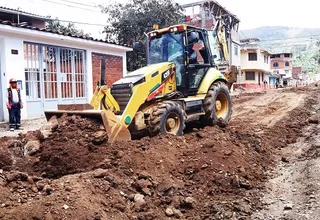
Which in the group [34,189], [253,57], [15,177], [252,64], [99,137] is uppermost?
[253,57]

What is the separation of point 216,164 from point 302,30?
181 m

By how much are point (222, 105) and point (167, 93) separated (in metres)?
2.10

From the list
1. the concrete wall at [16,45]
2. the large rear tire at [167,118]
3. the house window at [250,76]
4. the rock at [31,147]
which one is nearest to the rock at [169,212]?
the large rear tire at [167,118]

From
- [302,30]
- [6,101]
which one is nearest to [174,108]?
[6,101]

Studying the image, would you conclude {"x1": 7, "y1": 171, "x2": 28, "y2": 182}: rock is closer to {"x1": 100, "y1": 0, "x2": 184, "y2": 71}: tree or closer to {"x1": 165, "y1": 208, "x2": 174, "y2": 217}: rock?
{"x1": 165, "y1": 208, "x2": 174, "y2": 217}: rock

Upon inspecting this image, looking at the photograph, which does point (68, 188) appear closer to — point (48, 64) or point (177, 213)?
point (177, 213)

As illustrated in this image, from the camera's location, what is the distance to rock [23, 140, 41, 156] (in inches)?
214

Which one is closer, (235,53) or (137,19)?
(137,19)

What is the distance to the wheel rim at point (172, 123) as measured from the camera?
6.71 metres

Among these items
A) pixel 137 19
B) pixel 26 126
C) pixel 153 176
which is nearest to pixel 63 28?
pixel 137 19

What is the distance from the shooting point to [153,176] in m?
4.76

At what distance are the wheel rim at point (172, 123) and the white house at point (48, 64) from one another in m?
3.80

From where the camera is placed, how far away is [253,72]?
44875mm

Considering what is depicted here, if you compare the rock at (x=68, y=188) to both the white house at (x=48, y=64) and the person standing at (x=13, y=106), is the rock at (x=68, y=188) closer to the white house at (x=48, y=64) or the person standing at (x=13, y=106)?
the white house at (x=48, y=64)
